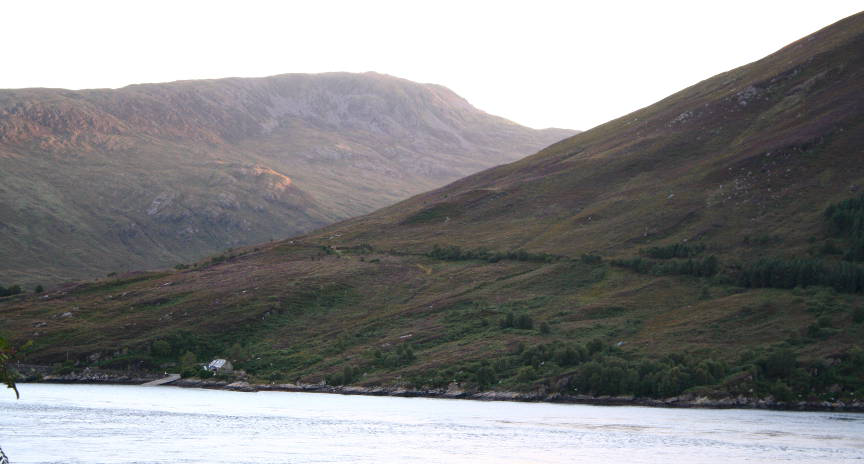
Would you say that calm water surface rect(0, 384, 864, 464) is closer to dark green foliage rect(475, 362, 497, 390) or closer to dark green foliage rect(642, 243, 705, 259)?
dark green foliage rect(475, 362, 497, 390)

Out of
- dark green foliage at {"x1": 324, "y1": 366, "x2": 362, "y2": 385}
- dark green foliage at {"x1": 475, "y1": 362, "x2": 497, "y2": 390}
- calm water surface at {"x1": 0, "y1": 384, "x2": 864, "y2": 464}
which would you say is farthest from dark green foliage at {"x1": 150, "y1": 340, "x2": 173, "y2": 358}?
dark green foliage at {"x1": 475, "y1": 362, "x2": 497, "y2": 390}

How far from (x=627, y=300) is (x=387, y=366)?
4462 centimetres

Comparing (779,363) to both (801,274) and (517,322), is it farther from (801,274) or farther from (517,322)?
(517,322)

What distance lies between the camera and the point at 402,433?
9375 centimetres

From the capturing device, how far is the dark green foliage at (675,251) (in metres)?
177

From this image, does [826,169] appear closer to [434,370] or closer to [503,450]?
[434,370]

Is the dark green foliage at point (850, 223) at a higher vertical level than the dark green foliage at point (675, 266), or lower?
higher

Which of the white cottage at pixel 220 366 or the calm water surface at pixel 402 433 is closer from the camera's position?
the calm water surface at pixel 402 433

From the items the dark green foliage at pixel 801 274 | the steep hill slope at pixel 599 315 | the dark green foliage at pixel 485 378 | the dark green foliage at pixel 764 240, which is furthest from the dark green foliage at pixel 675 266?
the dark green foliage at pixel 485 378

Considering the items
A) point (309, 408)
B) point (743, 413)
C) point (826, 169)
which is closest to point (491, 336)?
point (309, 408)

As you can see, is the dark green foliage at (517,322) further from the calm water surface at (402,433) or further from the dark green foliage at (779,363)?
the dark green foliage at (779,363)

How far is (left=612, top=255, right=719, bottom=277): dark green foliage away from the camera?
545 feet

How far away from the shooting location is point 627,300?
162 metres

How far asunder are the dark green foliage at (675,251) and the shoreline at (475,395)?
194 feet
